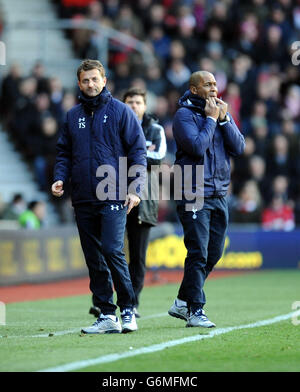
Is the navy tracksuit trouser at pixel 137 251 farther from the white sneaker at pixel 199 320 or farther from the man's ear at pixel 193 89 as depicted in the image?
the man's ear at pixel 193 89

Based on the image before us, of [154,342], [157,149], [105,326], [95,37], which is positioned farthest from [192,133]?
[95,37]

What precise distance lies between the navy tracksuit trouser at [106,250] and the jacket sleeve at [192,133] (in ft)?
2.57

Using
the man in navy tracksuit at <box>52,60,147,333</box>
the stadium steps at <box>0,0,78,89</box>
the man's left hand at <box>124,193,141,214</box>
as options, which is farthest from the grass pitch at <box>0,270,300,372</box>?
the stadium steps at <box>0,0,78,89</box>

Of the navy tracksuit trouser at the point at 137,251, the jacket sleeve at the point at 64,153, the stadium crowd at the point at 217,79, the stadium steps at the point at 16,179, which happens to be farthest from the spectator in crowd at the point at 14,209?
the jacket sleeve at the point at 64,153

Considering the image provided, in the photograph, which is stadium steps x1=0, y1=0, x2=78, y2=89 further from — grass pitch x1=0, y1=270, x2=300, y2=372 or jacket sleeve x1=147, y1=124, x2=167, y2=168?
jacket sleeve x1=147, y1=124, x2=167, y2=168

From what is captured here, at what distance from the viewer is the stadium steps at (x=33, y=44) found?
21.5m

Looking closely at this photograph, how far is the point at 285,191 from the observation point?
2020 cm

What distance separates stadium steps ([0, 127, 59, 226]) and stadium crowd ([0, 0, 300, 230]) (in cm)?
23

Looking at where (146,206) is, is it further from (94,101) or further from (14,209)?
(14,209)

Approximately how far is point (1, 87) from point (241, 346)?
528 inches

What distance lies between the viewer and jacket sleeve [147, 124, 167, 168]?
9.98 m

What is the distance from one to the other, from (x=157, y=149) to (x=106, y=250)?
7.16ft
